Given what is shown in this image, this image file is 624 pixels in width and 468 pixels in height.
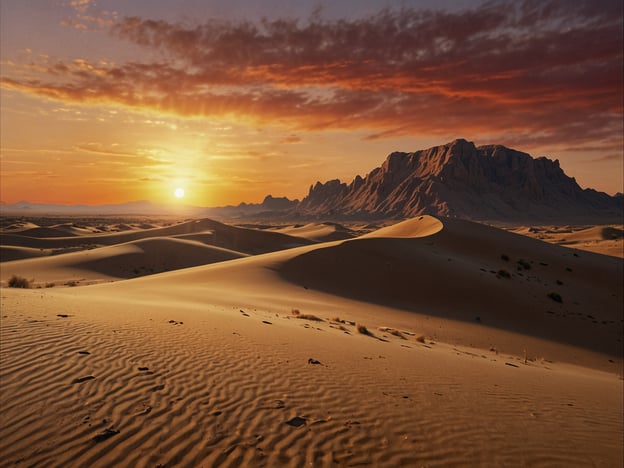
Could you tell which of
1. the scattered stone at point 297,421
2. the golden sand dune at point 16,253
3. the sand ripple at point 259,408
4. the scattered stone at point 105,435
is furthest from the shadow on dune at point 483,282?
the golden sand dune at point 16,253

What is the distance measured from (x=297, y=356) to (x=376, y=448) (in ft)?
12.2

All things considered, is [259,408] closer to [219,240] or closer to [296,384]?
[296,384]

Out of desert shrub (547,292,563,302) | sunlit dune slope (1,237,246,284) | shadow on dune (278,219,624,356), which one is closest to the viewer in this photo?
shadow on dune (278,219,624,356)

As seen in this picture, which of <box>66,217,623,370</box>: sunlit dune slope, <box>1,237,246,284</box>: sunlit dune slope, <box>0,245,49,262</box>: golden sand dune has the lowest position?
<box>0,245,49,262</box>: golden sand dune

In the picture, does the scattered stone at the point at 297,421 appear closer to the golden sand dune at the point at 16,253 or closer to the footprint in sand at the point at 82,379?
the footprint in sand at the point at 82,379

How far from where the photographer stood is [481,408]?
20.3 feet

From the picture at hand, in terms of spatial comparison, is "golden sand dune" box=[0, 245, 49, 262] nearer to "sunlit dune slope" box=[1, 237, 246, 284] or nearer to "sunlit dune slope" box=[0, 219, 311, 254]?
"sunlit dune slope" box=[1, 237, 246, 284]

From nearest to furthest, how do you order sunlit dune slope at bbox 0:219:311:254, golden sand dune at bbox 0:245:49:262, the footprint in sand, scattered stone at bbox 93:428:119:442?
1. scattered stone at bbox 93:428:119:442
2. the footprint in sand
3. golden sand dune at bbox 0:245:49:262
4. sunlit dune slope at bbox 0:219:311:254

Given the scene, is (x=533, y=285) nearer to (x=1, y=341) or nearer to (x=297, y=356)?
(x=297, y=356)

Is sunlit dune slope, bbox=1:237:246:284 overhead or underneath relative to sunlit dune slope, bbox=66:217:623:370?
underneath

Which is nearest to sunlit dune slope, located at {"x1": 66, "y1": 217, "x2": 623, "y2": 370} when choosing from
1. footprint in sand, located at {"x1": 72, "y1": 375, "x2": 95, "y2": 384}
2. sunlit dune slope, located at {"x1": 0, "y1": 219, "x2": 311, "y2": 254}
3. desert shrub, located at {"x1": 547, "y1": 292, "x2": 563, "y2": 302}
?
desert shrub, located at {"x1": 547, "y1": 292, "x2": 563, "y2": 302}

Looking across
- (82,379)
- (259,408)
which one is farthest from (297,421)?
(82,379)

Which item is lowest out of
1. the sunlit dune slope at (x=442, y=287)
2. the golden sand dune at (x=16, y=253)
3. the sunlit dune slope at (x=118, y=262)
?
the golden sand dune at (x=16, y=253)

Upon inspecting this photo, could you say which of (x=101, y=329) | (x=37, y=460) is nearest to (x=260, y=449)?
(x=37, y=460)
